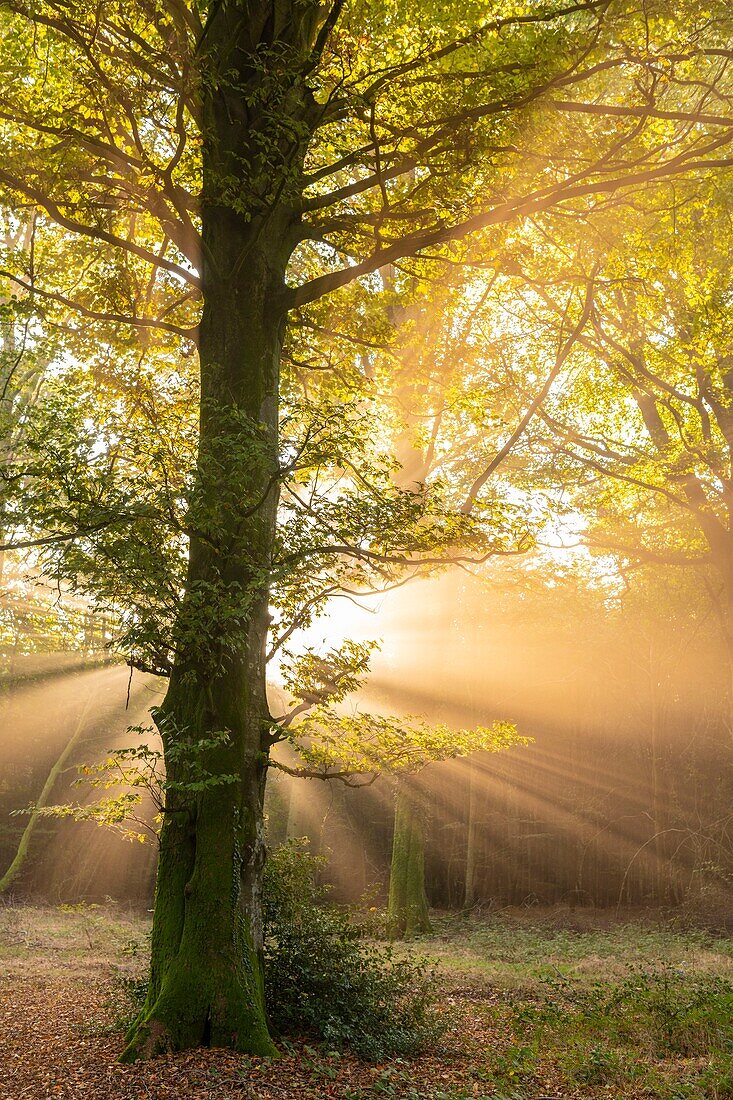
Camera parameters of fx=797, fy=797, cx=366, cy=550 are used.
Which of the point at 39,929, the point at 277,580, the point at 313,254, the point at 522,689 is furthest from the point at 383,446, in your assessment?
the point at 522,689

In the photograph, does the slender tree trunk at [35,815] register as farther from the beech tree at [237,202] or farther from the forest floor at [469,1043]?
the beech tree at [237,202]

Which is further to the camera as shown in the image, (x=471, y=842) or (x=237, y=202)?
(x=471, y=842)

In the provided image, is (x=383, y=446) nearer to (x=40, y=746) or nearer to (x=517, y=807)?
(x=517, y=807)

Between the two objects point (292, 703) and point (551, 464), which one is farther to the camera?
point (551, 464)

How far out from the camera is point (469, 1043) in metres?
7.16

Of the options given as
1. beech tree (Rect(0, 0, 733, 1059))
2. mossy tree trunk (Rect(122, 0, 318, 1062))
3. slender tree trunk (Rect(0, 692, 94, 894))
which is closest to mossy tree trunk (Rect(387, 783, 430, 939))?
slender tree trunk (Rect(0, 692, 94, 894))

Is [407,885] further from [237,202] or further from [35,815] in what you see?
[237,202]

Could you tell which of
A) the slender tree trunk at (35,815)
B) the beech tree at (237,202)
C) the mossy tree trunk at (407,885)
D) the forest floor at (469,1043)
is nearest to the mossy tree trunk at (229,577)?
the beech tree at (237,202)

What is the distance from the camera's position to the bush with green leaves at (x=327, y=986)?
6.64 metres

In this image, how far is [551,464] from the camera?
16.8 meters

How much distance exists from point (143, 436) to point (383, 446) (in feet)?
21.6

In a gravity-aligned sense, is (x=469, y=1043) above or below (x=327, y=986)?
below

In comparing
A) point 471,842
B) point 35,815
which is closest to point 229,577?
point 35,815

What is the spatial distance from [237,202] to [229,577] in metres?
3.09
